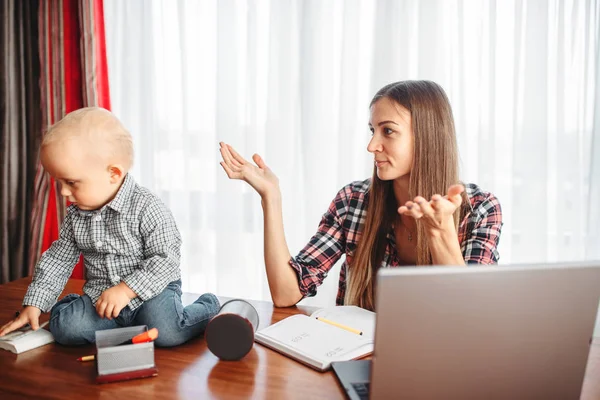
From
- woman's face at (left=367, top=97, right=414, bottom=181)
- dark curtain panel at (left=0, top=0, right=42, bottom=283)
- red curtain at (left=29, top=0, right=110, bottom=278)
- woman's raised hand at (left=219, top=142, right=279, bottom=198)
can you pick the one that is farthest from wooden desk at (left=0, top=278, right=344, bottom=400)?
dark curtain panel at (left=0, top=0, right=42, bottom=283)

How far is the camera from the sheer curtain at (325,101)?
1987 mm

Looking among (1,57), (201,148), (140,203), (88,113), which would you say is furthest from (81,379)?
(1,57)

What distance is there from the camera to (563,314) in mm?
669

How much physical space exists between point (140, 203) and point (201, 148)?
1.42 metres

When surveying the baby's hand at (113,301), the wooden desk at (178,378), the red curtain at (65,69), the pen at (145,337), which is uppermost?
the red curtain at (65,69)

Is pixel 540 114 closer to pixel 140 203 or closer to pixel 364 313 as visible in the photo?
pixel 364 313

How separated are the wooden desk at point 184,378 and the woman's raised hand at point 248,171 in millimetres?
460

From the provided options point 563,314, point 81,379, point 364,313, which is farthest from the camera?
point 364,313

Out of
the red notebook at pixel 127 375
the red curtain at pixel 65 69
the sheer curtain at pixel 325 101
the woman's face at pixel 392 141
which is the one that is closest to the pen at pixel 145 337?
the red notebook at pixel 127 375

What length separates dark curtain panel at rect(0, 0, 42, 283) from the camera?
8.11 feet

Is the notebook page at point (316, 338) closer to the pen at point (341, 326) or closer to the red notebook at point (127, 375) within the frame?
the pen at point (341, 326)

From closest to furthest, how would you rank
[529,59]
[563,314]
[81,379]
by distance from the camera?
[563,314] → [81,379] → [529,59]

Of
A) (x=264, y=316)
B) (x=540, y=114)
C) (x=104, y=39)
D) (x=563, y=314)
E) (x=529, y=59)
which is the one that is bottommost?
(x=264, y=316)

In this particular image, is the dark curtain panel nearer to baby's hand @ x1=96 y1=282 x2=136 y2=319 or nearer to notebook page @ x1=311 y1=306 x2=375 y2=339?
baby's hand @ x1=96 y1=282 x2=136 y2=319
